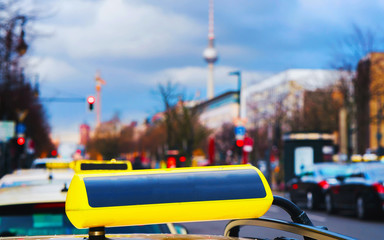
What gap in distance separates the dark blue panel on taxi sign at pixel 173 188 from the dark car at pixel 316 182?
2161 cm

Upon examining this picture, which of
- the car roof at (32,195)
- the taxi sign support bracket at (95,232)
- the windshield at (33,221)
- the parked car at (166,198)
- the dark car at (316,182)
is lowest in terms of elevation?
the dark car at (316,182)

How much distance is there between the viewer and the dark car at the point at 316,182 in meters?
25.0

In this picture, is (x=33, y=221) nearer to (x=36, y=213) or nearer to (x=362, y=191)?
(x=36, y=213)

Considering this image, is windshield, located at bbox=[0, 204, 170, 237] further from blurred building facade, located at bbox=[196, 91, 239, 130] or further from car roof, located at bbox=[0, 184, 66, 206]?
blurred building facade, located at bbox=[196, 91, 239, 130]

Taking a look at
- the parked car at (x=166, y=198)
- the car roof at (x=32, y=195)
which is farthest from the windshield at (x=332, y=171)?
the parked car at (x=166, y=198)

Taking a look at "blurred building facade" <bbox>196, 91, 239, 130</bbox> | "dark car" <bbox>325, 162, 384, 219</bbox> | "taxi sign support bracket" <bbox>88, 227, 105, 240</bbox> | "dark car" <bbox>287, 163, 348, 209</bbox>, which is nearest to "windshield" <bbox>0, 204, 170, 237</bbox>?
"taxi sign support bracket" <bbox>88, 227, 105, 240</bbox>

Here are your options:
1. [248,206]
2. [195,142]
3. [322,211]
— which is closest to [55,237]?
[248,206]

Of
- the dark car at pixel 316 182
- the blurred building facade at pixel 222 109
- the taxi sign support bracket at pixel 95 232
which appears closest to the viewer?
the taxi sign support bracket at pixel 95 232

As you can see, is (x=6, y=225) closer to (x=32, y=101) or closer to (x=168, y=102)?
(x=32, y=101)

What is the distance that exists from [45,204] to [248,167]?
108 inches

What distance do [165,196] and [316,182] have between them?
23531 millimetres

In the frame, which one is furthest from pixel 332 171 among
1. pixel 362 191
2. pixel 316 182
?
pixel 362 191

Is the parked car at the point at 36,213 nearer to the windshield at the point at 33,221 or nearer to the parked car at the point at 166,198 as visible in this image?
the windshield at the point at 33,221

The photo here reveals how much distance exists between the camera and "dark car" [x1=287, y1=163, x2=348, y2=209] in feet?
81.9
